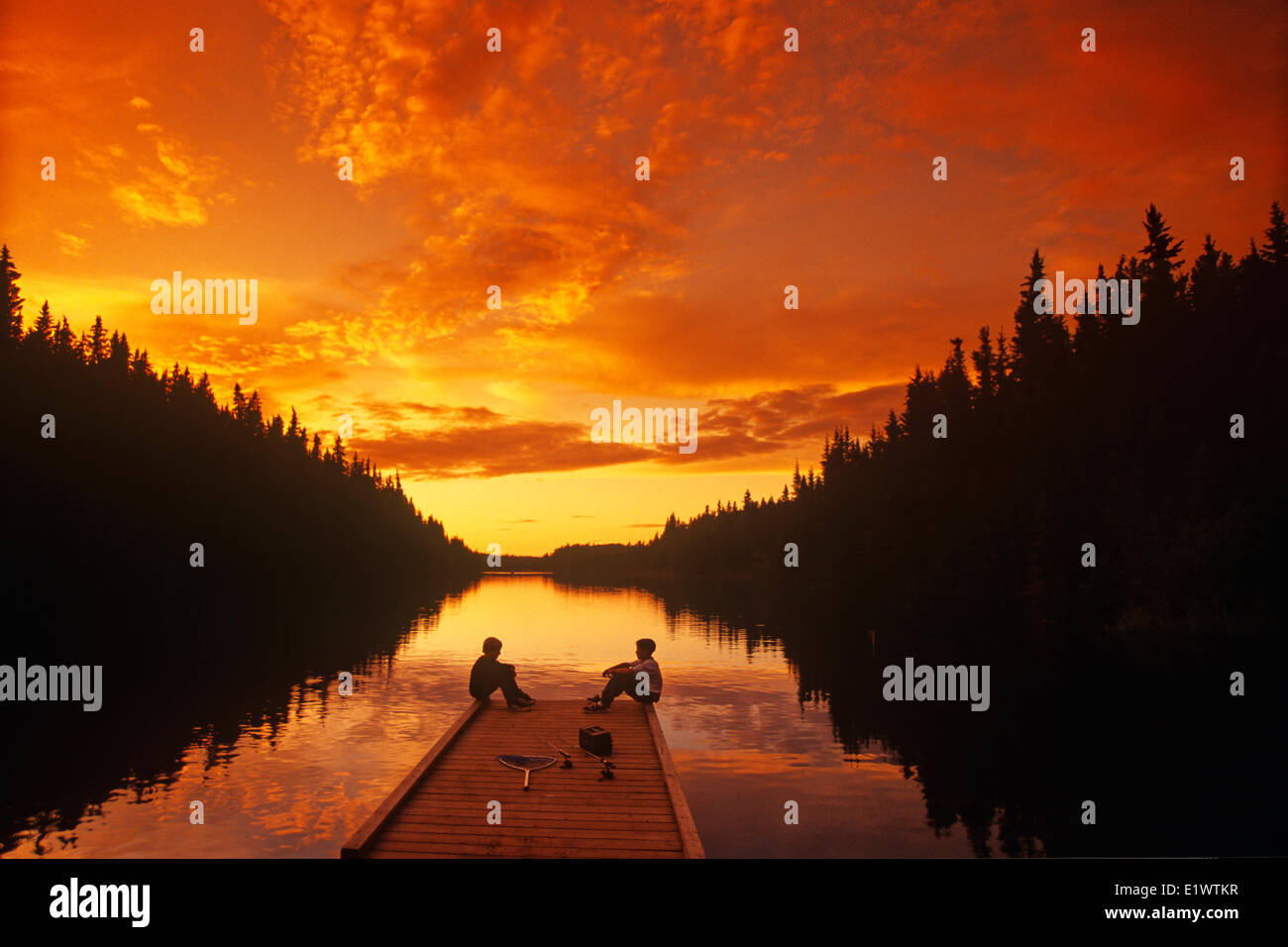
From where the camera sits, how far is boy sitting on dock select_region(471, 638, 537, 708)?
69.5ft

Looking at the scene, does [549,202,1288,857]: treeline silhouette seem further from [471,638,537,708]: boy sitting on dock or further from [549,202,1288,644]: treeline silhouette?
[471,638,537,708]: boy sitting on dock

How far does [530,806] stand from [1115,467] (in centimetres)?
6004

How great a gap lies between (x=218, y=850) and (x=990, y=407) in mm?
81807

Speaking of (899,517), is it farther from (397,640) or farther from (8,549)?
(8,549)

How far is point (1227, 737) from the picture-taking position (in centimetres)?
A: 2638

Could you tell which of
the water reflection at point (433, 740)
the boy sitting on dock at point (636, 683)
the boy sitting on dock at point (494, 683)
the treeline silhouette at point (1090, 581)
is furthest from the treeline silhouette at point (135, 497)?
the treeline silhouette at point (1090, 581)

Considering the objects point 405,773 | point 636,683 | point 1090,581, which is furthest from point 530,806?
point 1090,581

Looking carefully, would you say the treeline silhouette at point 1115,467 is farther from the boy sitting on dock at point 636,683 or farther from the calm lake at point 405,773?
the boy sitting on dock at point 636,683

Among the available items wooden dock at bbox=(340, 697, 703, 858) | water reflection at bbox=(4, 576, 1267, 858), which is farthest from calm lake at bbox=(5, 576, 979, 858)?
wooden dock at bbox=(340, 697, 703, 858)

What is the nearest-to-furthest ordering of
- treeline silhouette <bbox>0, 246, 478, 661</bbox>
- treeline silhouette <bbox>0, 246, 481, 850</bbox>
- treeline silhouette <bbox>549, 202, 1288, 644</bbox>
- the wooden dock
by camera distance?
the wooden dock → treeline silhouette <bbox>0, 246, 481, 850</bbox> → treeline silhouette <bbox>549, 202, 1288, 644</bbox> → treeline silhouette <bbox>0, 246, 478, 661</bbox>

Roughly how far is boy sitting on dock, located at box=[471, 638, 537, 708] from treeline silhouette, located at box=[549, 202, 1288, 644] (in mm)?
47255

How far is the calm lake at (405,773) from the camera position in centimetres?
1700
